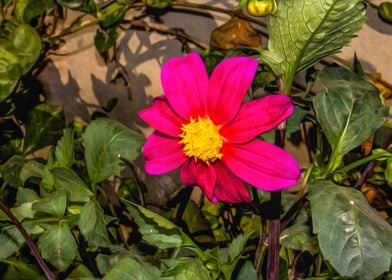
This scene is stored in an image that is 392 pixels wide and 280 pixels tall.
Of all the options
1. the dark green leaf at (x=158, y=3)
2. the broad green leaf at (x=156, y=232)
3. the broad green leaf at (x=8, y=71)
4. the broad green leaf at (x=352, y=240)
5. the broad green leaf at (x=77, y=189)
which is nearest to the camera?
the broad green leaf at (x=352, y=240)

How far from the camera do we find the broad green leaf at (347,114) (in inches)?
28.7

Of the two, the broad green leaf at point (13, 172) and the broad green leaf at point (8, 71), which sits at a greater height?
the broad green leaf at point (8, 71)

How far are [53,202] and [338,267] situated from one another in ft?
1.23

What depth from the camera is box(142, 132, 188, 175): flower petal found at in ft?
2.49

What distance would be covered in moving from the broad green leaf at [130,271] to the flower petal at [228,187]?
114mm

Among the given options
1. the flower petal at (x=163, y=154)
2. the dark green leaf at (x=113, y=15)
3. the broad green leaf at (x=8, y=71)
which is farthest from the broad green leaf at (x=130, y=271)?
the dark green leaf at (x=113, y=15)

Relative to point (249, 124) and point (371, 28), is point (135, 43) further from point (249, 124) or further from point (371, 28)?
point (249, 124)

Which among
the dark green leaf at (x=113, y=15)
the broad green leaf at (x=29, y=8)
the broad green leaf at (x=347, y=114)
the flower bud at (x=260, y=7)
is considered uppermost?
the flower bud at (x=260, y=7)

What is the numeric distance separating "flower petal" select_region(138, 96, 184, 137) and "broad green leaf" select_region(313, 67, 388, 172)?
0.16 meters

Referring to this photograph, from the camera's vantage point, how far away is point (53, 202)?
2.74ft

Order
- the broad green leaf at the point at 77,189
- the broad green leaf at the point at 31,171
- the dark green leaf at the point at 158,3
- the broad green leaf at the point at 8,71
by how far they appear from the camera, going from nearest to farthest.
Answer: the broad green leaf at the point at 77,189, the broad green leaf at the point at 31,171, the broad green leaf at the point at 8,71, the dark green leaf at the point at 158,3

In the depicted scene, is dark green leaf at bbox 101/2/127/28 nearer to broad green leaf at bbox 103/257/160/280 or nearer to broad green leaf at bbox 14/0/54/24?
broad green leaf at bbox 14/0/54/24

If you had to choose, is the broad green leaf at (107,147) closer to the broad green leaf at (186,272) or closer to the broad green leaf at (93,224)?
the broad green leaf at (93,224)

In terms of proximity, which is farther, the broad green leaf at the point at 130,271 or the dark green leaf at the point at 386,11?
the dark green leaf at the point at 386,11
